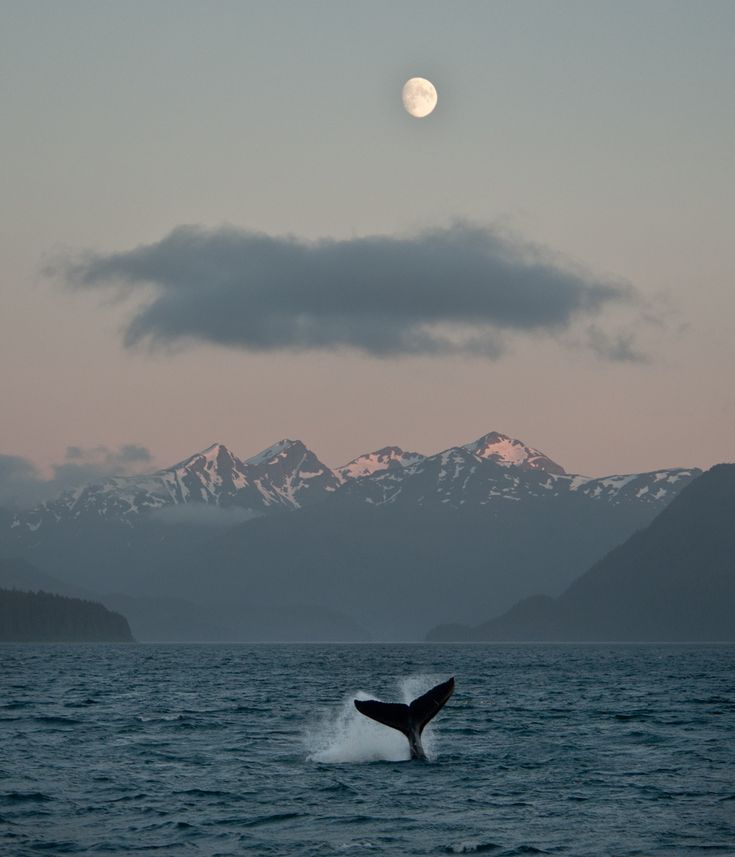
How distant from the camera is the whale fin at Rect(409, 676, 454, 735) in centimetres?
4369

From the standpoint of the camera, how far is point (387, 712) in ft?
145

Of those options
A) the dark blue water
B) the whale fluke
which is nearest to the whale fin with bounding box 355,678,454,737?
the whale fluke

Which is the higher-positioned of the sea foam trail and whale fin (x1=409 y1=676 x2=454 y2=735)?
whale fin (x1=409 y1=676 x2=454 y2=735)

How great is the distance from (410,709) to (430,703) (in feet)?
2.96

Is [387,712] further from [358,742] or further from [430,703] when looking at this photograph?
[358,742]

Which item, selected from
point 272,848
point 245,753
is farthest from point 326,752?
point 272,848

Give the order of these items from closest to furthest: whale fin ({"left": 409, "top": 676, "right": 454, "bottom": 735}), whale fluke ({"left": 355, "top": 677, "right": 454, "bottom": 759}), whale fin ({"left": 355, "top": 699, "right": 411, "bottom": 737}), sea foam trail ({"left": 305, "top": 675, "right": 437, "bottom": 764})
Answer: whale fin ({"left": 355, "top": 699, "right": 411, "bottom": 737}) → whale fluke ({"left": 355, "top": 677, "right": 454, "bottom": 759}) → whale fin ({"left": 409, "top": 676, "right": 454, "bottom": 735}) → sea foam trail ({"left": 305, "top": 675, "right": 437, "bottom": 764})

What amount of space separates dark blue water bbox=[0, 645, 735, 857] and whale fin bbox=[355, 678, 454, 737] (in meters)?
1.53

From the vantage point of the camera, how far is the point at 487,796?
129 ft

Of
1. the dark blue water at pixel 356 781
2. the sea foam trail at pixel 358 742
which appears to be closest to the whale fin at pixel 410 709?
the dark blue water at pixel 356 781

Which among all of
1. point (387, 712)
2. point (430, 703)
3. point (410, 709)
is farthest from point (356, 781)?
point (430, 703)

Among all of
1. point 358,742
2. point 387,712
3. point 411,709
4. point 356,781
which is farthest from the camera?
point 358,742

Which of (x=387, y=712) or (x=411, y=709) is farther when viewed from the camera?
(x=411, y=709)

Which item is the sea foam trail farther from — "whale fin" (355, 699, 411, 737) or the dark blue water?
"whale fin" (355, 699, 411, 737)
